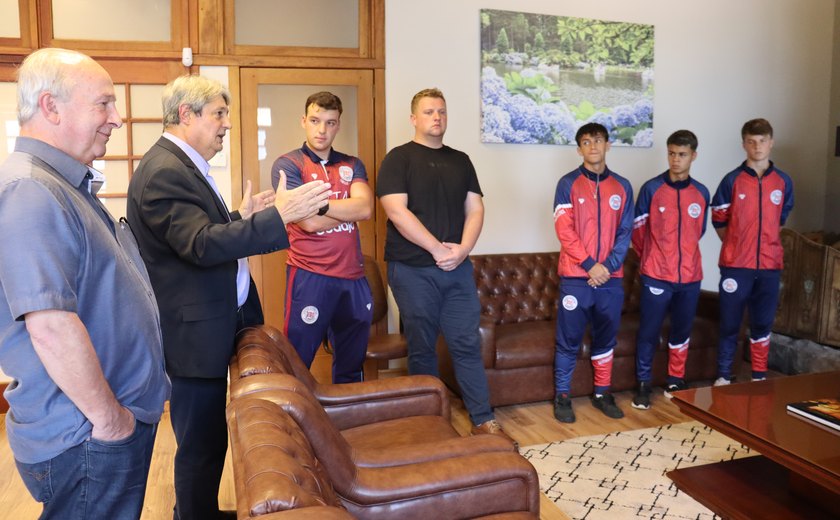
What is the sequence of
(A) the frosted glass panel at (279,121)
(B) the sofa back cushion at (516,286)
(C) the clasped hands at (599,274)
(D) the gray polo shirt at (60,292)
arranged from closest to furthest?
1. (D) the gray polo shirt at (60,292)
2. (C) the clasped hands at (599,274)
3. (A) the frosted glass panel at (279,121)
4. (B) the sofa back cushion at (516,286)

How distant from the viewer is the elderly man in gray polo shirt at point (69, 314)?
127cm

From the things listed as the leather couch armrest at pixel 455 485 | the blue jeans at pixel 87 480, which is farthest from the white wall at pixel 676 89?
the blue jeans at pixel 87 480

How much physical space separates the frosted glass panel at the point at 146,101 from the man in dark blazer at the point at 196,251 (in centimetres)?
216

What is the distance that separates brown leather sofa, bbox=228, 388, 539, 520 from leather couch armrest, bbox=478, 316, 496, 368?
1.89 meters

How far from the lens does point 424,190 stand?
10.4ft

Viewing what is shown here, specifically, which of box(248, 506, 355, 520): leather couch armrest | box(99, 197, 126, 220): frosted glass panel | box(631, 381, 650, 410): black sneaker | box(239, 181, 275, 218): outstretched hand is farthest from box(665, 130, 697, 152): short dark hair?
box(248, 506, 355, 520): leather couch armrest

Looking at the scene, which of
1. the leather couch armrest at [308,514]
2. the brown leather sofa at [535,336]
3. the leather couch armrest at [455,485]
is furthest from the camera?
the brown leather sofa at [535,336]

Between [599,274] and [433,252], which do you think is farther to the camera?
[599,274]

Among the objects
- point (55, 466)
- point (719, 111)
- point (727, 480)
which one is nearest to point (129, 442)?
point (55, 466)

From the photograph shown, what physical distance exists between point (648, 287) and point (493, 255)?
104 centimetres

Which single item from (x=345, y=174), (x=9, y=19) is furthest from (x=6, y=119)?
(x=345, y=174)

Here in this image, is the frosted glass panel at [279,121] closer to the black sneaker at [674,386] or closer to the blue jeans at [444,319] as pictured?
the blue jeans at [444,319]

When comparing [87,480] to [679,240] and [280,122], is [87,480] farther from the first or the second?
[679,240]

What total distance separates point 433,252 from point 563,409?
131cm
